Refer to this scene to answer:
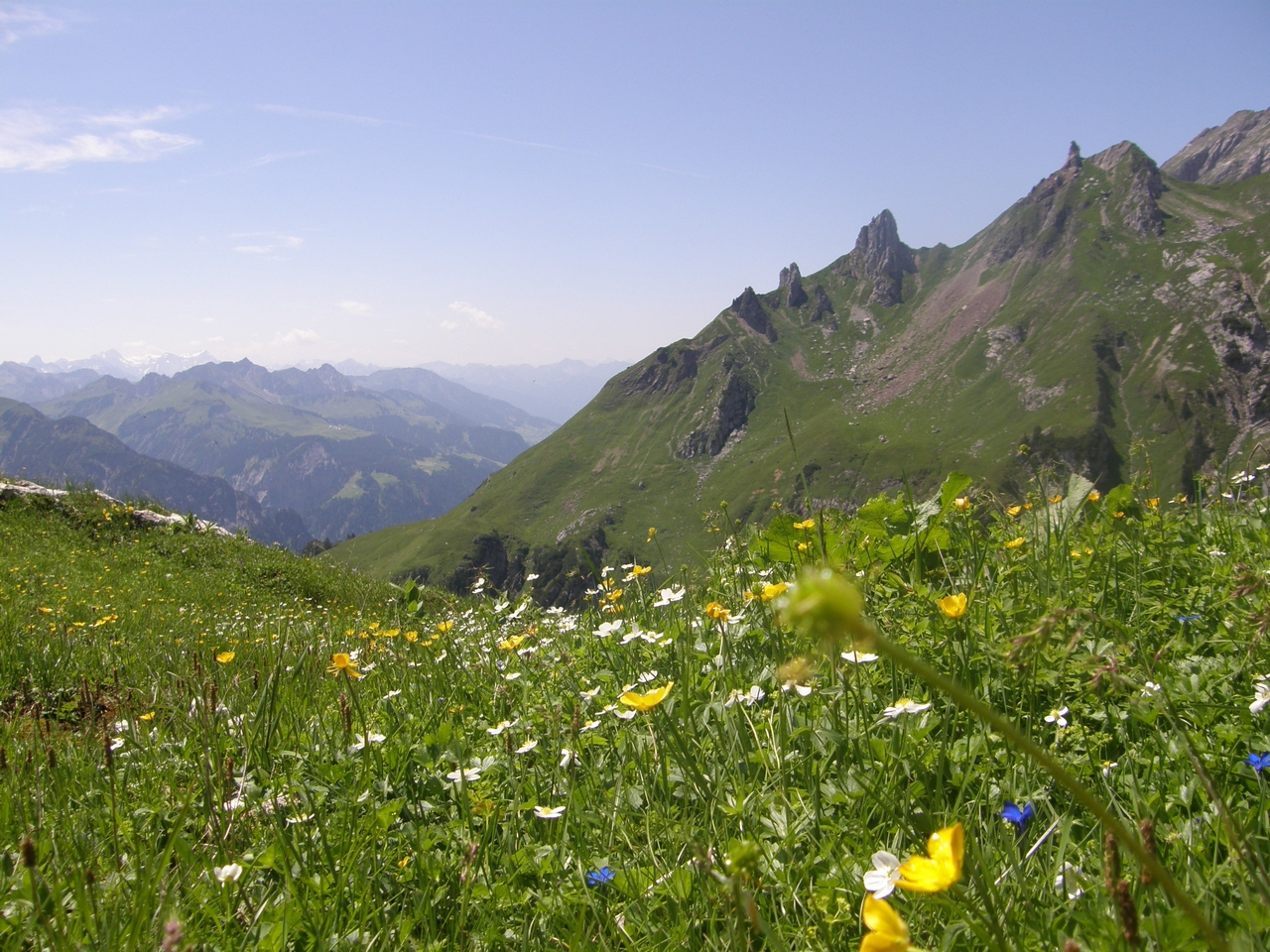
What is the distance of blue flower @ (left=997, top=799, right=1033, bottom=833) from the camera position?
7.39 ft

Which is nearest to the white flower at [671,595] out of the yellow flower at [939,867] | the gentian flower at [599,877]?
the gentian flower at [599,877]

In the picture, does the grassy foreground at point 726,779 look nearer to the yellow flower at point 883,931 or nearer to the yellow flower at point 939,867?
the yellow flower at point 883,931

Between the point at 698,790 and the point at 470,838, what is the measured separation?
89 centimetres

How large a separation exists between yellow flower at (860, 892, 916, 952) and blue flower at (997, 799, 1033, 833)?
1.25 meters

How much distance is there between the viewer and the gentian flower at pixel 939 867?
3.70 ft

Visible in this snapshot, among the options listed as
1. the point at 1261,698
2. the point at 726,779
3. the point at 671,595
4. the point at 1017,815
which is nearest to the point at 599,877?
the point at 726,779

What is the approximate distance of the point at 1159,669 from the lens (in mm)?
3033

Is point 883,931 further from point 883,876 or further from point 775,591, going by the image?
point 775,591

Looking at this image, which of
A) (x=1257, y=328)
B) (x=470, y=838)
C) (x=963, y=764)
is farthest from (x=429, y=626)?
(x=1257, y=328)

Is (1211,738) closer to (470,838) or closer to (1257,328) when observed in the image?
(470,838)

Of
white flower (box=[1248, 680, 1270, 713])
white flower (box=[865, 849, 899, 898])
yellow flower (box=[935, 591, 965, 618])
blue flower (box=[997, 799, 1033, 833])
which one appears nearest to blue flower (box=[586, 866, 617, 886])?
white flower (box=[865, 849, 899, 898])

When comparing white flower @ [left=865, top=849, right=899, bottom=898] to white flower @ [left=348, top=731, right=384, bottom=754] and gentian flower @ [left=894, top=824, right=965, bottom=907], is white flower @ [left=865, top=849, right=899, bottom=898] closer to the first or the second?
gentian flower @ [left=894, top=824, right=965, bottom=907]

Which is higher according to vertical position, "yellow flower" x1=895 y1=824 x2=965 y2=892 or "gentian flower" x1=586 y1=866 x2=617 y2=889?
"yellow flower" x1=895 y1=824 x2=965 y2=892

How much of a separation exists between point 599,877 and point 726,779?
68 centimetres
